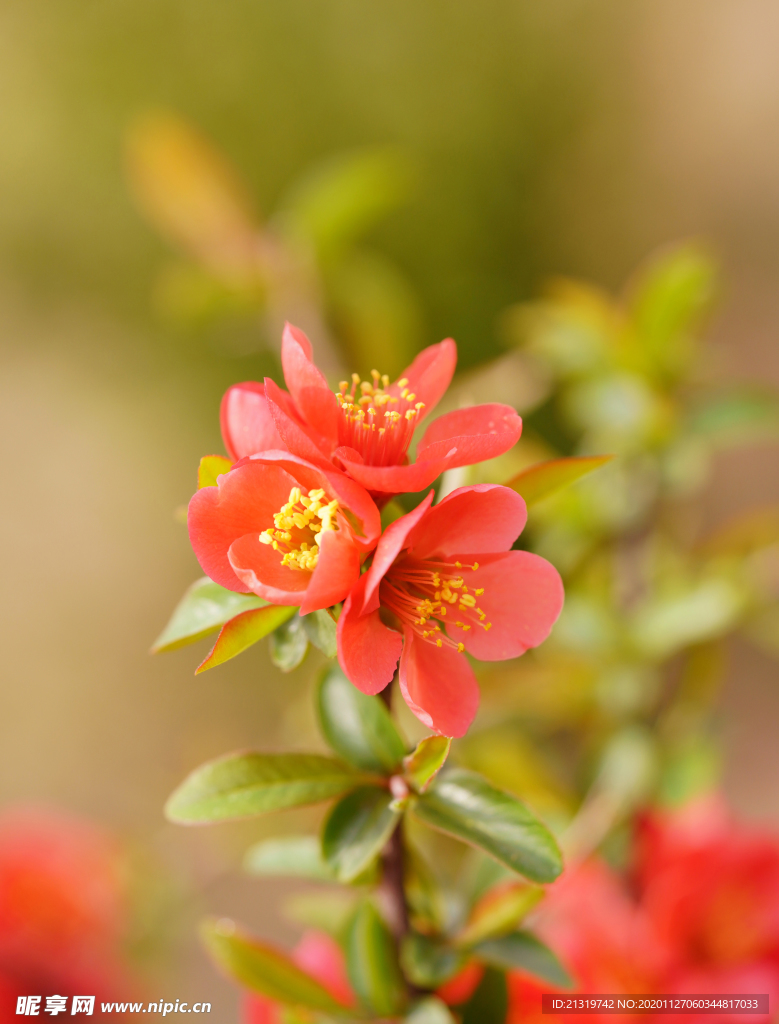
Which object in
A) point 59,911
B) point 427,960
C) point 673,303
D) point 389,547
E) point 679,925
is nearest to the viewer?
point 389,547

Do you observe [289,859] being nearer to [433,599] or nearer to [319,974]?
[319,974]

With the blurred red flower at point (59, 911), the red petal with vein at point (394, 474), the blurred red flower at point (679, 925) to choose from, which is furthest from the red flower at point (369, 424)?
the blurred red flower at point (59, 911)

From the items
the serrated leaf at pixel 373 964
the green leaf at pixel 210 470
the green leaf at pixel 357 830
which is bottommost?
the serrated leaf at pixel 373 964

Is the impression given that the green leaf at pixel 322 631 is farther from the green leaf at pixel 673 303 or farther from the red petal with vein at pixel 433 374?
the green leaf at pixel 673 303

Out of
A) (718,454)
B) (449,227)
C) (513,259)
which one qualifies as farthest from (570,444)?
(449,227)

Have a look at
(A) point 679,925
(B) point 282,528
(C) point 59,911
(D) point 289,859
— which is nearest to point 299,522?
(B) point 282,528

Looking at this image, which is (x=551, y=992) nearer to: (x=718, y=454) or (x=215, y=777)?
(x=215, y=777)

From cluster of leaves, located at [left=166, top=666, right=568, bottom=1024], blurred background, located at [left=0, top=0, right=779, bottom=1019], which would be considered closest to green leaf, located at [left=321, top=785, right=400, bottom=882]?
cluster of leaves, located at [left=166, top=666, right=568, bottom=1024]

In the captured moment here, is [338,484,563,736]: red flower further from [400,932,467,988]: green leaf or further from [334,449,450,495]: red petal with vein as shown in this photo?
[400,932,467,988]: green leaf
